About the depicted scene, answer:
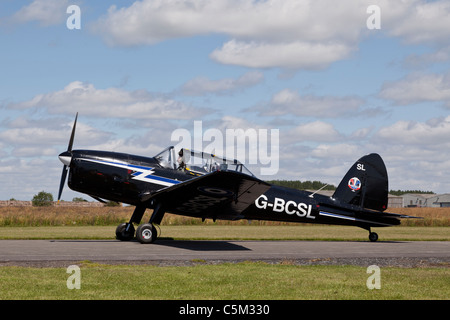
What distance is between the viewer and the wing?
47.9ft

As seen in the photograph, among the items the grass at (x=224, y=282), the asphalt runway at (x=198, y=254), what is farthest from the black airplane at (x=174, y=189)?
the grass at (x=224, y=282)

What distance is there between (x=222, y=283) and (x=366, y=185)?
494 inches

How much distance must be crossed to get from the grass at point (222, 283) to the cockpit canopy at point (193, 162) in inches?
235

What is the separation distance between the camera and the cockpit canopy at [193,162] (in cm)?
1686

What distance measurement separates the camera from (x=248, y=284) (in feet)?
28.5

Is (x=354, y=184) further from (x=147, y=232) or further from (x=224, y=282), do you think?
(x=224, y=282)

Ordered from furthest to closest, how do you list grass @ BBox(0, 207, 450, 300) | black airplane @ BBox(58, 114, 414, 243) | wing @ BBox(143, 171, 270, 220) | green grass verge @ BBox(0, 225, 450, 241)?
green grass verge @ BBox(0, 225, 450, 241) → black airplane @ BBox(58, 114, 414, 243) → wing @ BBox(143, 171, 270, 220) → grass @ BBox(0, 207, 450, 300)

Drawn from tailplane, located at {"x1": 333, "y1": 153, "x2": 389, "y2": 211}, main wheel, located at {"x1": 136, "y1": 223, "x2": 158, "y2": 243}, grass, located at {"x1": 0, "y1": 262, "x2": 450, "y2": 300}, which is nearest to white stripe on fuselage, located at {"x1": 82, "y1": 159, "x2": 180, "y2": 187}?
main wheel, located at {"x1": 136, "y1": 223, "x2": 158, "y2": 243}

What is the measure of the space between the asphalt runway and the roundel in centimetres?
348

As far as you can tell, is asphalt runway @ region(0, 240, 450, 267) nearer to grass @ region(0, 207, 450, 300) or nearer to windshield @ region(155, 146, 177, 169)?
grass @ region(0, 207, 450, 300)

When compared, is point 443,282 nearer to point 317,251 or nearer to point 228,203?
point 317,251

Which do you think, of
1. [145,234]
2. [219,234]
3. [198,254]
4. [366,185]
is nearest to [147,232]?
[145,234]
